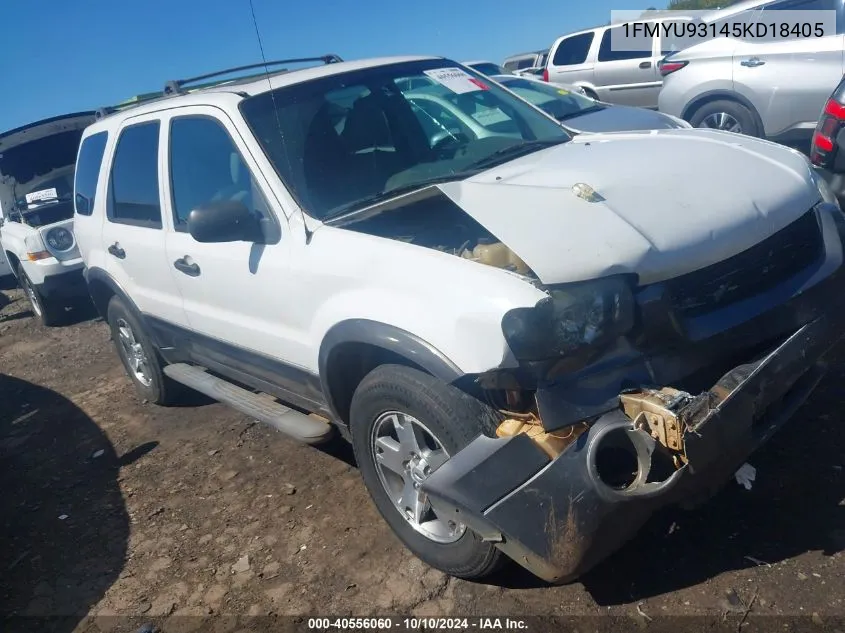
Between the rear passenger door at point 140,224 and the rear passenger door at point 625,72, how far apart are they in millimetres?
9124

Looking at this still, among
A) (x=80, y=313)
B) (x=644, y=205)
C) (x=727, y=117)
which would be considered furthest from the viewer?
(x=80, y=313)

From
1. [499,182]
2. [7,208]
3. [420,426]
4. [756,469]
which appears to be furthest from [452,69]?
[7,208]

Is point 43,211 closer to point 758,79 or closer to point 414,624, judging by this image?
point 414,624

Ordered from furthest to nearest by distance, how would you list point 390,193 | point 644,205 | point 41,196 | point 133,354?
1. point 41,196
2. point 133,354
3. point 390,193
4. point 644,205

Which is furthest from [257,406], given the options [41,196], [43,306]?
[41,196]

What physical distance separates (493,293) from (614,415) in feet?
1.83

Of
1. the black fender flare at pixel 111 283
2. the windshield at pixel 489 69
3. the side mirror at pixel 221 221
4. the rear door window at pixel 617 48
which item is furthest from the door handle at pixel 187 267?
the rear door window at pixel 617 48

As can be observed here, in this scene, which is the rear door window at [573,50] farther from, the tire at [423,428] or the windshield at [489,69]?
the tire at [423,428]

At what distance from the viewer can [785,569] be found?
274cm

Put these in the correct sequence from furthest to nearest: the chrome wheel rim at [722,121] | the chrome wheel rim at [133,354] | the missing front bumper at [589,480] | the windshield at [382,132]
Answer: the chrome wheel rim at [722,121] < the chrome wheel rim at [133,354] < the windshield at [382,132] < the missing front bumper at [589,480]

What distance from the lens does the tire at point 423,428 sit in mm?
2689

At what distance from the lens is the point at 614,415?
2418 mm

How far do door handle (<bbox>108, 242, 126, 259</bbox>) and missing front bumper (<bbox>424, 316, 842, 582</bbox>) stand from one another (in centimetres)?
328

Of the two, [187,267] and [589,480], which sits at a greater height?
[187,267]
